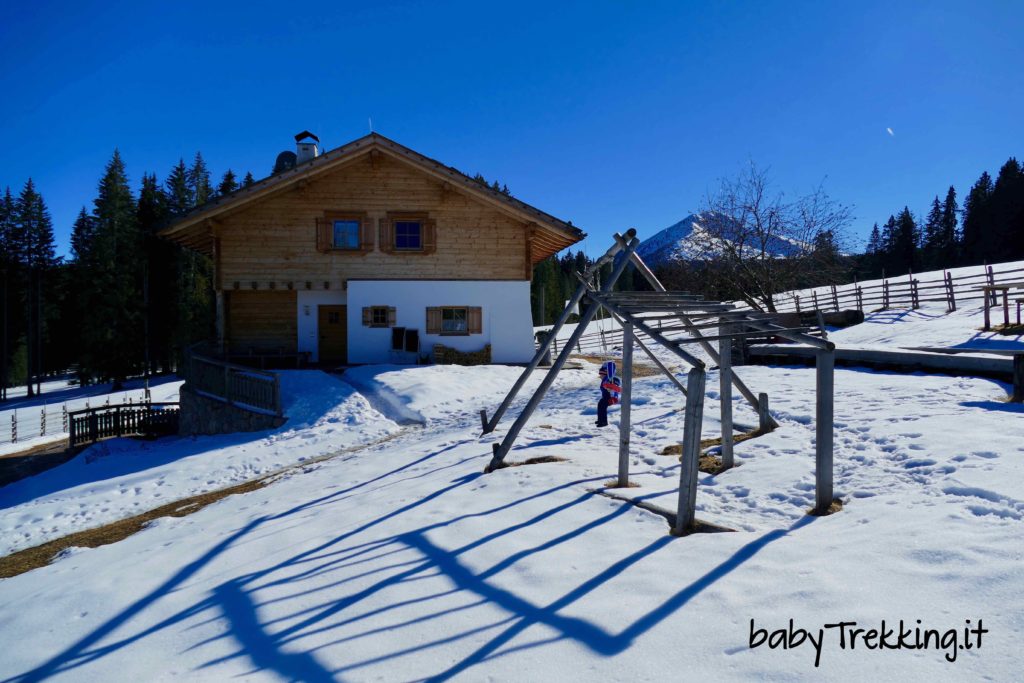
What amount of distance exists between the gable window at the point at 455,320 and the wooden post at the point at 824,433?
1722 centimetres

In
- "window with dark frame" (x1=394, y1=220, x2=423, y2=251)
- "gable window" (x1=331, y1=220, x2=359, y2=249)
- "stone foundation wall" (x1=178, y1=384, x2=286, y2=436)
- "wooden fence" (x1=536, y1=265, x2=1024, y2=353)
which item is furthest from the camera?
"wooden fence" (x1=536, y1=265, x2=1024, y2=353)

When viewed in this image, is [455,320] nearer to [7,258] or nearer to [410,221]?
[410,221]

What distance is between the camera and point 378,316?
2128 cm

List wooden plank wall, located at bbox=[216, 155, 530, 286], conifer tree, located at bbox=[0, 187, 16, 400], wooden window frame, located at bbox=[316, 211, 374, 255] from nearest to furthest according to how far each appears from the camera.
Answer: wooden plank wall, located at bbox=[216, 155, 530, 286], wooden window frame, located at bbox=[316, 211, 374, 255], conifer tree, located at bbox=[0, 187, 16, 400]

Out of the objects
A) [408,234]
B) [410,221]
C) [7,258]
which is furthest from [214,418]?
[7,258]

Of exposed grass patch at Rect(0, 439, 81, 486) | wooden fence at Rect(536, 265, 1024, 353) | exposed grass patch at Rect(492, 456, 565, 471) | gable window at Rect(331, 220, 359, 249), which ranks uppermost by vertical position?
gable window at Rect(331, 220, 359, 249)

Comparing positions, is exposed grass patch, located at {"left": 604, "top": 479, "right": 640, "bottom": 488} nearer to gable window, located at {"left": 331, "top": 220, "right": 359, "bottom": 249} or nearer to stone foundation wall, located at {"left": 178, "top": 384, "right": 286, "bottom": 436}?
stone foundation wall, located at {"left": 178, "top": 384, "right": 286, "bottom": 436}

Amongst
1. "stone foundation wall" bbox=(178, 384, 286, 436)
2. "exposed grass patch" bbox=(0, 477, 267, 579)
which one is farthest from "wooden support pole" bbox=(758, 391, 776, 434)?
"stone foundation wall" bbox=(178, 384, 286, 436)

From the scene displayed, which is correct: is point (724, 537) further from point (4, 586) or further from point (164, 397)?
point (164, 397)

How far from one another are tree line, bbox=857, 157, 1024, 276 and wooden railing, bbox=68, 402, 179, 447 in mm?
52880

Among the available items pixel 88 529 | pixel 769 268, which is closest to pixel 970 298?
pixel 769 268

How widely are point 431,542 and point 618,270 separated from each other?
411 centimetres

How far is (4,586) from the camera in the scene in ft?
21.2

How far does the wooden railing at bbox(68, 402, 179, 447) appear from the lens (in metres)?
19.0
